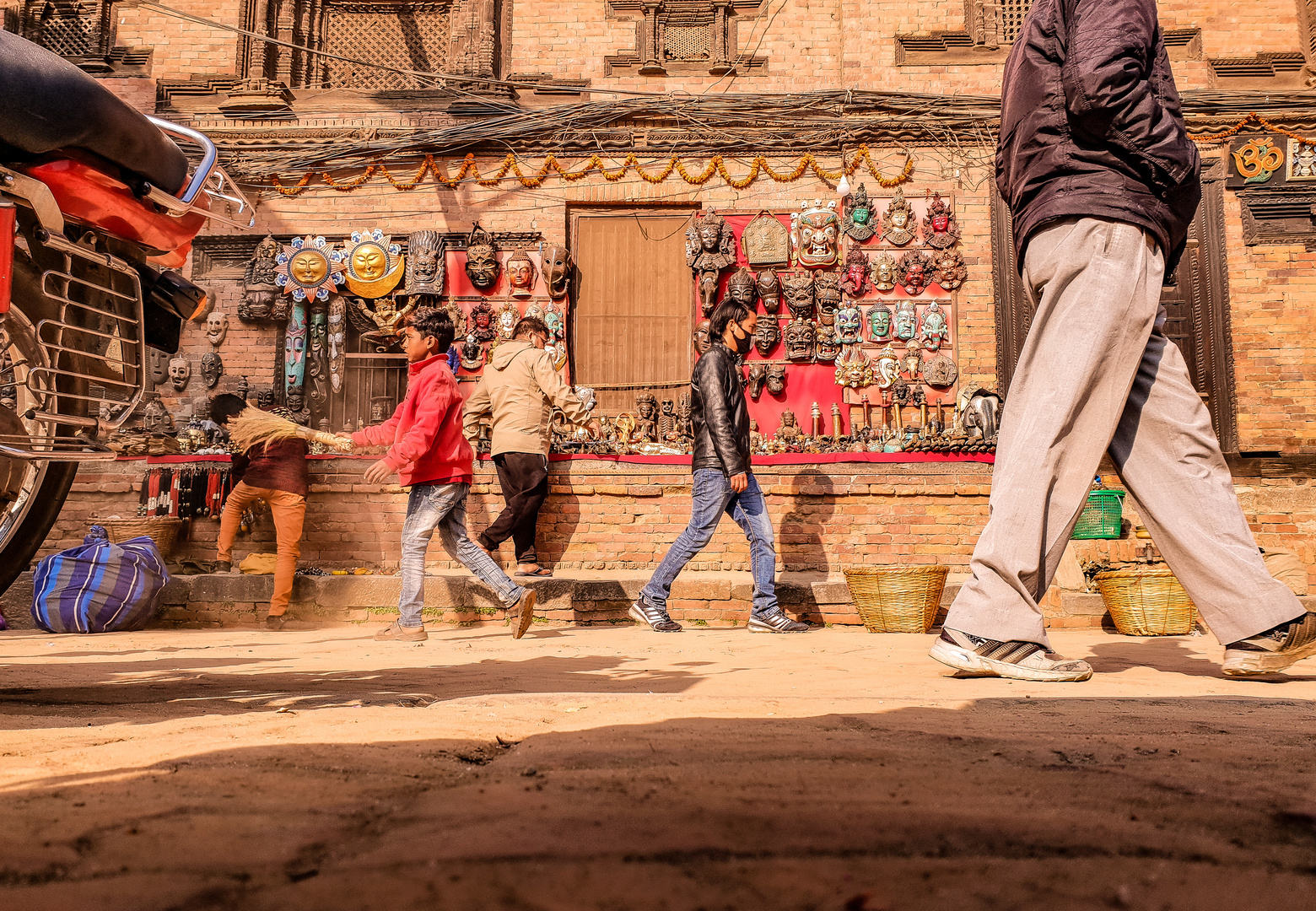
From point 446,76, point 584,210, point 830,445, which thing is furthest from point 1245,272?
point 446,76

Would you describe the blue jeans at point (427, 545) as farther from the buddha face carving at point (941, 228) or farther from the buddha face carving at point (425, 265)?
the buddha face carving at point (941, 228)

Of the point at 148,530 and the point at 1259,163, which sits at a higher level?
the point at 1259,163

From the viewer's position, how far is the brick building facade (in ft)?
35.6

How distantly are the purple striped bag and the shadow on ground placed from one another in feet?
17.1

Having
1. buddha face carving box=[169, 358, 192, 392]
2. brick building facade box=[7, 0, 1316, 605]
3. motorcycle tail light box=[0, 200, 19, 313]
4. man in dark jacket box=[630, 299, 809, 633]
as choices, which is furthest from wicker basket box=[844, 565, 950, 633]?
buddha face carving box=[169, 358, 192, 392]

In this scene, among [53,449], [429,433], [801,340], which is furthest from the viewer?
[801,340]

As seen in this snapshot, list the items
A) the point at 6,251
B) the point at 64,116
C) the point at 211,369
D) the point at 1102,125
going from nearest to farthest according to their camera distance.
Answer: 1. the point at 6,251
2. the point at 64,116
3. the point at 1102,125
4. the point at 211,369

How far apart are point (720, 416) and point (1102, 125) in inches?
131

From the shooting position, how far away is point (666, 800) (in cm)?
130

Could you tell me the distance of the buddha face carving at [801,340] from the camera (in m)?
11.0

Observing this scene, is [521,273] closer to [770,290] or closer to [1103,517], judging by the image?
[770,290]

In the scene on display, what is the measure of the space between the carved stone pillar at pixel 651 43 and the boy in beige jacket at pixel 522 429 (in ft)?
18.7

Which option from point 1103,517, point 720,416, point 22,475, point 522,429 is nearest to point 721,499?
point 720,416

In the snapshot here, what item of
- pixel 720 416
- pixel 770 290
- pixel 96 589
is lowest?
pixel 96 589
